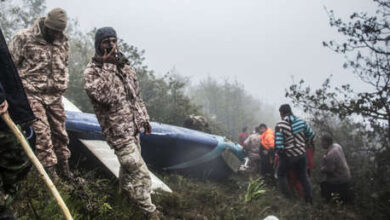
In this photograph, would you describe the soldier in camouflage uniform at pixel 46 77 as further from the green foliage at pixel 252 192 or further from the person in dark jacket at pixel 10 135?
the green foliage at pixel 252 192

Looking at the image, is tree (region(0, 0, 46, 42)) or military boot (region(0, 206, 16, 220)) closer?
military boot (region(0, 206, 16, 220))

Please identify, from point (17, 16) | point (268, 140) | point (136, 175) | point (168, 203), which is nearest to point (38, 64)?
point (136, 175)

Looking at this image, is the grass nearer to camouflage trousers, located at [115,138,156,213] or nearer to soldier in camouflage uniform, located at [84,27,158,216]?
camouflage trousers, located at [115,138,156,213]

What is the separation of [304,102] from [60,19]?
18.5 ft

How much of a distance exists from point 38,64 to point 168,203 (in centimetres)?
224

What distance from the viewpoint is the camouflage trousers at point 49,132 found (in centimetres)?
343

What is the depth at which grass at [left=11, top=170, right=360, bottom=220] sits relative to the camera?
290cm

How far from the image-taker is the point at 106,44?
3.46m

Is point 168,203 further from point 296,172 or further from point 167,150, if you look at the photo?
point 296,172

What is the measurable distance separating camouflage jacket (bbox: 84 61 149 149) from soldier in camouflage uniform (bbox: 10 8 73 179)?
66cm

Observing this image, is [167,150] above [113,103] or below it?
below

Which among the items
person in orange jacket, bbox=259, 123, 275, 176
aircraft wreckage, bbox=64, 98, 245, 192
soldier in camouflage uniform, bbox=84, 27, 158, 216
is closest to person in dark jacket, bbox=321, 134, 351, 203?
person in orange jacket, bbox=259, 123, 275, 176

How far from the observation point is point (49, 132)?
354cm

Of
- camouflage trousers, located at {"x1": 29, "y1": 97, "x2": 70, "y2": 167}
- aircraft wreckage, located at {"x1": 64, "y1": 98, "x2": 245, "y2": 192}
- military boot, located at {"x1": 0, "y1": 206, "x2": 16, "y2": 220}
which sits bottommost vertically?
aircraft wreckage, located at {"x1": 64, "y1": 98, "x2": 245, "y2": 192}
